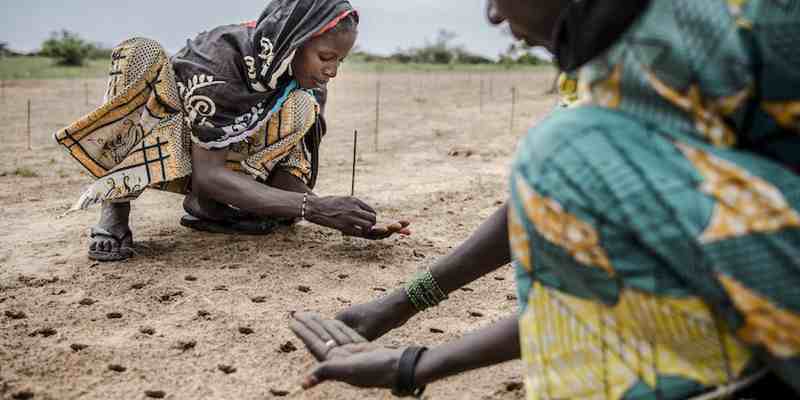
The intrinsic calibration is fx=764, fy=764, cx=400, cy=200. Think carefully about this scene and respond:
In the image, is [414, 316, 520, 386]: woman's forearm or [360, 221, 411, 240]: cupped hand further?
[360, 221, 411, 240]: cupped hand

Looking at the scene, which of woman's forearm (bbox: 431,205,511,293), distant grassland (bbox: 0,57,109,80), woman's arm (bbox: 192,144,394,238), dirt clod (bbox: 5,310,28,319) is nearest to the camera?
woman's forearm (bbox: 431,205,511,293)

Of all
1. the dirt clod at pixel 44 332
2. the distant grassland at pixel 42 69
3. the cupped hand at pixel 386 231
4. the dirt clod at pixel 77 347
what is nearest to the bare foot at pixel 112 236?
the dirt clod at pixel 44 332

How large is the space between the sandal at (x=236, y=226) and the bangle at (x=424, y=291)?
176 cm

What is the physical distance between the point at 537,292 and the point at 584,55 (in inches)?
15.4

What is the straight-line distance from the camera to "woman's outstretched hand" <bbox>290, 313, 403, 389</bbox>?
159 centimetres

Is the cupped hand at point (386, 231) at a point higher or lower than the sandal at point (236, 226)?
higher

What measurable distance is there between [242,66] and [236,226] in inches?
32.4

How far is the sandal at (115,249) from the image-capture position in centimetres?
318

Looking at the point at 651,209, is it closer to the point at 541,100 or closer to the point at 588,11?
the point at 588,11

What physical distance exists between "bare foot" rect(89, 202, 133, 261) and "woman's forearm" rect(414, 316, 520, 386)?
6.78ft

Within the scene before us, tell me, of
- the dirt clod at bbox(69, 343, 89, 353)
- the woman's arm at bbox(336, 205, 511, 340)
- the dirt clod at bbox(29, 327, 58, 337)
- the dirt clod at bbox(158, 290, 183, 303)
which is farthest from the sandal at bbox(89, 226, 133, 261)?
the woman's arm at bbox(336, 205, 511, 340)

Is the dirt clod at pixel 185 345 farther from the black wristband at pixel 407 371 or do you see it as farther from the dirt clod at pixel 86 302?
the black wristband at pixel 407 371

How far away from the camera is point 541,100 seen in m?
12.8

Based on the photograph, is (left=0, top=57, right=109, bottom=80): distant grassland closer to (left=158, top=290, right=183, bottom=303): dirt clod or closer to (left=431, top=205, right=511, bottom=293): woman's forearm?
(left=158, top=290, right=183, bottom=303): dirt clod
